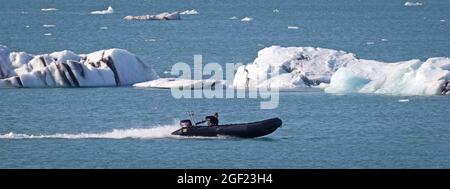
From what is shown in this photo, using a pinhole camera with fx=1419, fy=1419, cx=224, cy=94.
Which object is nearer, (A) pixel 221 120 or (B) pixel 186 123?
(B) pixel 186 123

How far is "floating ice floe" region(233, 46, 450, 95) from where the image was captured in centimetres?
5922

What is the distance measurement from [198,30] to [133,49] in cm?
2259

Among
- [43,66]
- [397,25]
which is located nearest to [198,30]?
[397,25]

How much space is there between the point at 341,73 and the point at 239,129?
11.7 meters

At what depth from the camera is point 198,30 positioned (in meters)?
124

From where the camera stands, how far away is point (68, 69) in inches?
2506

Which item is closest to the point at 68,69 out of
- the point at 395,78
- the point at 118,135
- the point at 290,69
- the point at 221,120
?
the point at 221,120

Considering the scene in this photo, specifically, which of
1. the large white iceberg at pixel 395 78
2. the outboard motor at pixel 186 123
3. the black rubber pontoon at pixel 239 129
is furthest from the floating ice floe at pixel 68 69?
the black rubber pontoon at pixel 239 129

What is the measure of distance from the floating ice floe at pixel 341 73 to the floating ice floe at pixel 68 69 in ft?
17.8

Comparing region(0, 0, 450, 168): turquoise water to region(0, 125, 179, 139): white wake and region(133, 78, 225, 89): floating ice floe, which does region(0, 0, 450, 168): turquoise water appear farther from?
region(133, 78, 225, 89): floating ice floe

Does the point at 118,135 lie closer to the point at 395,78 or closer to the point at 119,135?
the point at 119,135

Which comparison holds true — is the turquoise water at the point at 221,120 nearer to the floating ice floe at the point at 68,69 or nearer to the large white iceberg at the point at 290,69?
the floating ice floe at the point at 68,69

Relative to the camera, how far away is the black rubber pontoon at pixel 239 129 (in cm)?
4944
